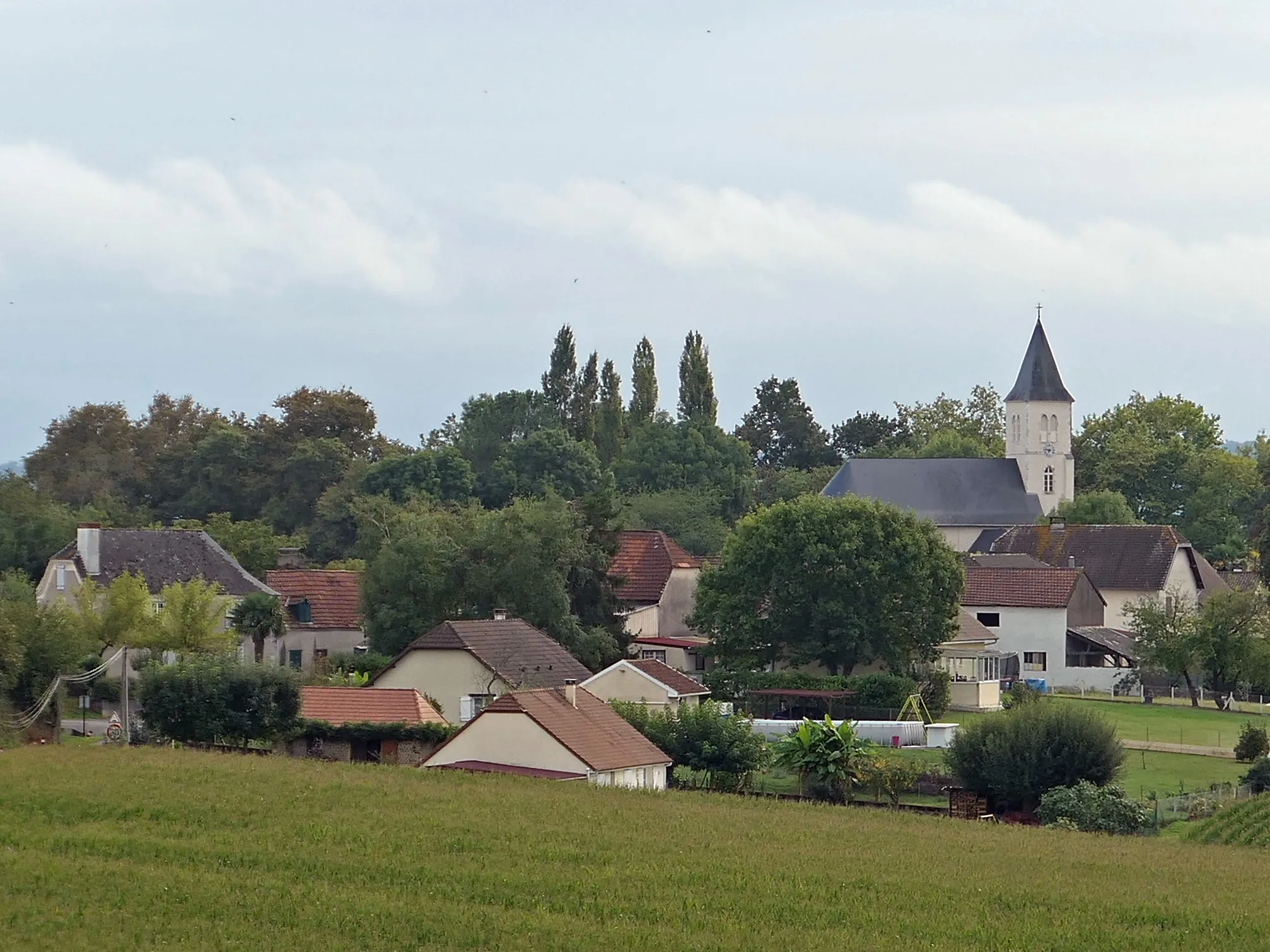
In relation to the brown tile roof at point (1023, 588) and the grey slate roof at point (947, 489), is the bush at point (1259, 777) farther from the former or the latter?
the grey slate roof at point (947, 489)

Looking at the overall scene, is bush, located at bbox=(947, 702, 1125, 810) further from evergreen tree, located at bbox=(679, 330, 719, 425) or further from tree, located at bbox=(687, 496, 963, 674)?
evergreen tree, located at bbox=(679, 330, 719, 425)

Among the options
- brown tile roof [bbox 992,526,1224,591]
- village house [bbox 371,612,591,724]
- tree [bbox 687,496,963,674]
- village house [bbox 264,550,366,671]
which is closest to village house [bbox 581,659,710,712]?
village house [bbox 371,612,591,724]

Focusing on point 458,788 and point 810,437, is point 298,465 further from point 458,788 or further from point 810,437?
point 458,788

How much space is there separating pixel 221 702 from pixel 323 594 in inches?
943

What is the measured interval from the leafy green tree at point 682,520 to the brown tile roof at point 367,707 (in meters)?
55.2

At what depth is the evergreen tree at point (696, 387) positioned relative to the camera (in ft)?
439

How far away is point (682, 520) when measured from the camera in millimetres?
104250

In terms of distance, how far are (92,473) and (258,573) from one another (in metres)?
34.2

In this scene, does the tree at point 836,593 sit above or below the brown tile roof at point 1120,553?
below

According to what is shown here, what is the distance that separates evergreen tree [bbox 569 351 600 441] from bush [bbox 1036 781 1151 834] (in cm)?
8956

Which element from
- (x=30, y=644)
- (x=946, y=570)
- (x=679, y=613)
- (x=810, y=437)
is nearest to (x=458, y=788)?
(x=30, y=644)

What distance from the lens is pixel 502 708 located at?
37.3m


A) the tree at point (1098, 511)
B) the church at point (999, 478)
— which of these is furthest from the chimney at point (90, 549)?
the tree at point (1098, 511)

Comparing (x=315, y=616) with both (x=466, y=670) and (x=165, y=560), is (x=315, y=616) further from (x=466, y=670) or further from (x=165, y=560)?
(x=466, y=670)
